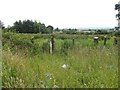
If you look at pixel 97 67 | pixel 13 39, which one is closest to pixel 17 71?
pixel 97 67

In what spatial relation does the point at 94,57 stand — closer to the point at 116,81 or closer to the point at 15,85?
the point at 116,81

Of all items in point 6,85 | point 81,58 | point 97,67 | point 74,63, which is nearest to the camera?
point 6,85

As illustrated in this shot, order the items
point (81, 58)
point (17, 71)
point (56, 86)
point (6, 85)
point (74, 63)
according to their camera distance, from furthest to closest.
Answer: point (81, 58), point (74, 63), point (17, 71), point (6, 85), point (56, 86)

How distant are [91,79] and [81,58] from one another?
5.93 ft

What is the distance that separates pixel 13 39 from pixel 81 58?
14.2 feet

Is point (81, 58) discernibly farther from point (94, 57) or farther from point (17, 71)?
point (17, 71)

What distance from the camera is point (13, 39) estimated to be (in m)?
9.54

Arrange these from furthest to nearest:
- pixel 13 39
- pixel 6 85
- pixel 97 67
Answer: pixel 13 39 → pixel 97 67 → pixel 6 85

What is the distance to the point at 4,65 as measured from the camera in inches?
197

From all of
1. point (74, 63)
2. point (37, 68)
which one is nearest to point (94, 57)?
point (74, 63)

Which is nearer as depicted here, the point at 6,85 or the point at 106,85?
the point at 106,85

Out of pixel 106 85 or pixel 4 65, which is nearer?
pixel 106 85

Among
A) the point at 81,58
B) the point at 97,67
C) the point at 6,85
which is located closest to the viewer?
the point at 6,85

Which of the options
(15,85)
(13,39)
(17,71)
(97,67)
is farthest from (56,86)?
(13,39)
